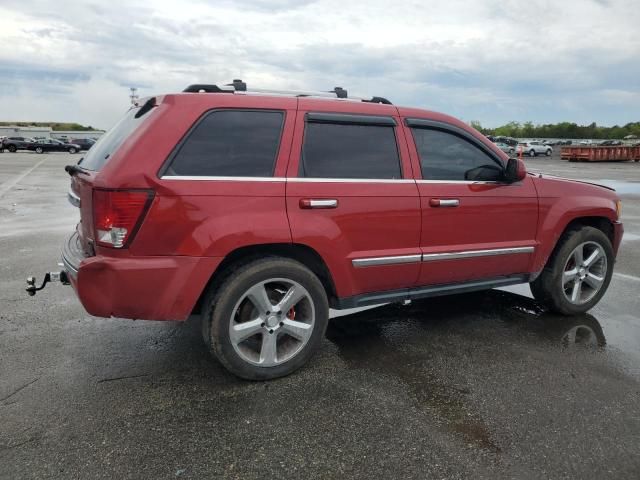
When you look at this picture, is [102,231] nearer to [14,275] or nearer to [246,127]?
[246,127]

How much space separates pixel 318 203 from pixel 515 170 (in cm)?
176

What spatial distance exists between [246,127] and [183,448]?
6.43 ft

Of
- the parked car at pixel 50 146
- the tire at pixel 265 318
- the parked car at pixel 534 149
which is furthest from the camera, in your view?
the parked car at pixel 534 149

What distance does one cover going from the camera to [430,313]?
472 cm

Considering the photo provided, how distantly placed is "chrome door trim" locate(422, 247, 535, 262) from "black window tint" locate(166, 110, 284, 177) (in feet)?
4.75

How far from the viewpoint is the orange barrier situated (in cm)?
3888

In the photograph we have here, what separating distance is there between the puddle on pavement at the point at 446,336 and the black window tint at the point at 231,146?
1.61m

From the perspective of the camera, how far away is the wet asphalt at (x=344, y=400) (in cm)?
251

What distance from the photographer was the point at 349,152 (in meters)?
3.52

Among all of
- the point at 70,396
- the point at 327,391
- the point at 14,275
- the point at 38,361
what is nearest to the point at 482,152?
the point at 327,391

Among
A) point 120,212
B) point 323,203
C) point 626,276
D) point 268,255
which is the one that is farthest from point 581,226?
point 120,212

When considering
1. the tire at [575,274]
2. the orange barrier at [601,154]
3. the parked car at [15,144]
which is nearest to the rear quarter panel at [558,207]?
the tire at [575,274]

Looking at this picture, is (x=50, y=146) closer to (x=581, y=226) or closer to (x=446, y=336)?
(x=446, y=336)

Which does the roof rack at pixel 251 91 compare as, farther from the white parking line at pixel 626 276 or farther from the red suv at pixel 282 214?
the white parking line at pixel 626 276
